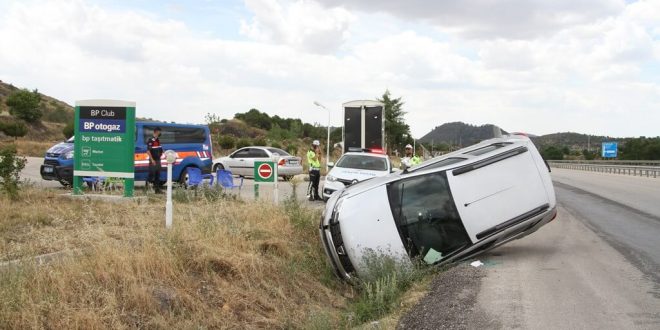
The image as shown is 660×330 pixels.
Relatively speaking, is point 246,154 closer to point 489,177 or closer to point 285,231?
point 285,231

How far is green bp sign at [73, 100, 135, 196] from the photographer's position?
45.7 feet

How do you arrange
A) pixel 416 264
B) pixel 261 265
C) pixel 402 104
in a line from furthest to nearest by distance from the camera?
pixel 402 104, pixel 261 265, pixel 416 264

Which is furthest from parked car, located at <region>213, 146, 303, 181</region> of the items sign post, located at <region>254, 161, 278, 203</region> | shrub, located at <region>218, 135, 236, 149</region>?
shrub, located at <region>218, 135, 236, 149</region>

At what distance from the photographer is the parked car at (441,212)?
7965mm

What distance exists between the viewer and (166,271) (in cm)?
737

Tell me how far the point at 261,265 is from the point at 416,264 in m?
2.18

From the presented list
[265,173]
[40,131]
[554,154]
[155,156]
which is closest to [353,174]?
[265,173]

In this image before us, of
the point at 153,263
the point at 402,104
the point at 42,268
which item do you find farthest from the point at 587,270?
the point at 402,104

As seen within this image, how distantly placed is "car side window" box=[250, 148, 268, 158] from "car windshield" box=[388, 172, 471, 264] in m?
18.7

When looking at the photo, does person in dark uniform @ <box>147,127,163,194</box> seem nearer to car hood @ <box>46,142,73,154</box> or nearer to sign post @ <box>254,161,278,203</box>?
sign post @ <box>254,161,278,203</box>

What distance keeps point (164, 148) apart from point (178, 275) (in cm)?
1080

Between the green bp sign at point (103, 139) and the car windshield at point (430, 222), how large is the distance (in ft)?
26.2

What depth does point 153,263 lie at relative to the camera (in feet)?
24.1

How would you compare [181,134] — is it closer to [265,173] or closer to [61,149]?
[61,149]
